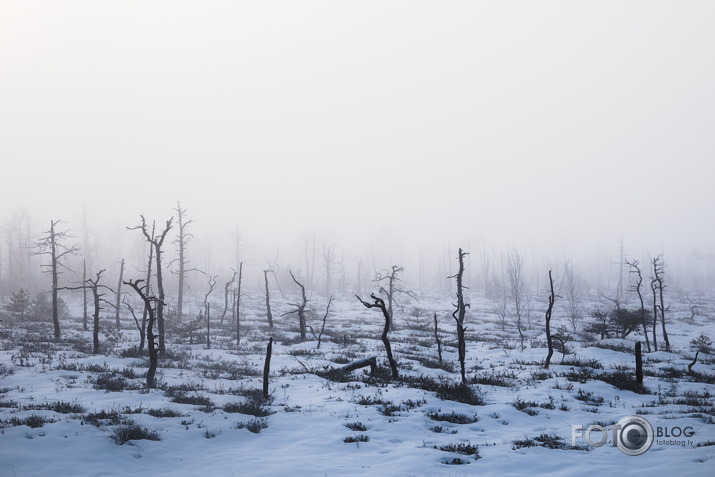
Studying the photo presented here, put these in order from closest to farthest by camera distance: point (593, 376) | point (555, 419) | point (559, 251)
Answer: point (555, 419), point (593, 376), point (559, 251)

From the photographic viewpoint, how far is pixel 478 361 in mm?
21297

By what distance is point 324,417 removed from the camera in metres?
10.3

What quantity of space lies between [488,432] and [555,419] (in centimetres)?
230

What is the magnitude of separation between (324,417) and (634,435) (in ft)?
22.9

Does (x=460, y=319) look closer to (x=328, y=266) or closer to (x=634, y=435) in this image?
(x=634, y=435)

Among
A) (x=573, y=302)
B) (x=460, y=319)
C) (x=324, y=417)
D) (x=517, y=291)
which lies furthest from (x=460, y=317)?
(x=573, y=302)

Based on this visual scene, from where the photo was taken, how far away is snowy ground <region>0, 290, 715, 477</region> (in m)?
7.12

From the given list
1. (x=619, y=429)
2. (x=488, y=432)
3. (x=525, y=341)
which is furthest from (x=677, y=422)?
(x=525, y=341)

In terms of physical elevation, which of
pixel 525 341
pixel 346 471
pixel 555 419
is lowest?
pixel 525 341

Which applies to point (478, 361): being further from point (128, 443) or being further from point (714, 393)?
point (128, 443)

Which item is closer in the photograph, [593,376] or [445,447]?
[445,447]

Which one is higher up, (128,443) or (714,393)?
(128,443)

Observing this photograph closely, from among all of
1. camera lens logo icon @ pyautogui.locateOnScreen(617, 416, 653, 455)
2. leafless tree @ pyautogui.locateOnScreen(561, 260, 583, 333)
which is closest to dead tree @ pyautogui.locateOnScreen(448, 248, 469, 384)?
camera lens logo icon @ pyautogui.locateOnScreen(617, 416, 653, 455)

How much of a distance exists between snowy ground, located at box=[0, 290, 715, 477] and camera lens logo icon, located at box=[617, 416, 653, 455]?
0.23 metres
